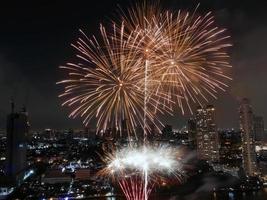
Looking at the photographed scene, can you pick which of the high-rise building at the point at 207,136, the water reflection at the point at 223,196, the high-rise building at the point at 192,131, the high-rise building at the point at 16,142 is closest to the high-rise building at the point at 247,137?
the high-rise building at the point at 207,136

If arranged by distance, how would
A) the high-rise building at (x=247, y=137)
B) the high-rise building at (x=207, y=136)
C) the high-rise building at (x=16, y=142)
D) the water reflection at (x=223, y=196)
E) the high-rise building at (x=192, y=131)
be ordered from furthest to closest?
the high-rise building at (x=192, y=131)
the high-rise building at (x=207, y=136)
the high-rise building at (x=247, y=137)
the high-rise building at (x=16, y=142)
the water reflection at (x=223, y=196)

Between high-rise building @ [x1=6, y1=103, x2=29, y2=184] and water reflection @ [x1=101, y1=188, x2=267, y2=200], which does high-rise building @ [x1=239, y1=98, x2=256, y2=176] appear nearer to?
water reflection @ [x1=101, y1=188, x2=267, y2=200]

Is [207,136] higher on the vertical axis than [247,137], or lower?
higher

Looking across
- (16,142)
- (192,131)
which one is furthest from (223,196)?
(192,131)

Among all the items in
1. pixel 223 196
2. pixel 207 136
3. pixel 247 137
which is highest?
pixel 207 136

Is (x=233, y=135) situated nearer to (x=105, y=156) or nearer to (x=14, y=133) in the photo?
(x=105, y=156)

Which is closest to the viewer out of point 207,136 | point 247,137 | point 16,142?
point 16,142

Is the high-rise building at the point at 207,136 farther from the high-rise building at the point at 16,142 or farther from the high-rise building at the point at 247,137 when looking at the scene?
the high-rise building at the point at 16,142

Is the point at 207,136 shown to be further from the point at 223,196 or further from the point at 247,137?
the point at 223,196

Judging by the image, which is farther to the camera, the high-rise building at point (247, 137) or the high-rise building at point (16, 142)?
the high-rise building at point (247, 137)
